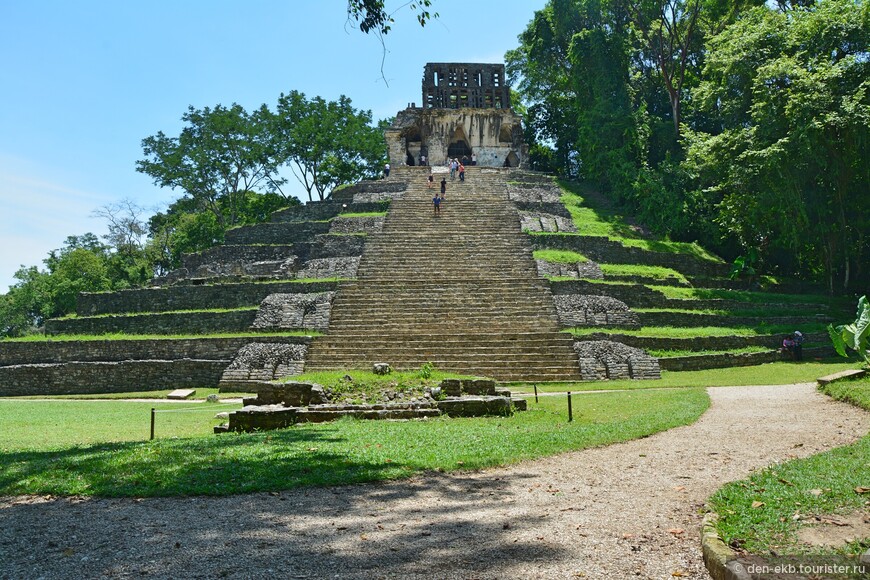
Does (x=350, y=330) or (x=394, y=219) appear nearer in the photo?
(x=350, y=330)

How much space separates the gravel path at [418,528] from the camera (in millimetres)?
4301

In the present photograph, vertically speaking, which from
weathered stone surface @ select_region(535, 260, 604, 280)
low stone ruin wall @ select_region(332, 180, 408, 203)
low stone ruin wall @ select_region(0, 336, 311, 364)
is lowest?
low stone ruin wall @ select_region(0, 336, 311, 364)

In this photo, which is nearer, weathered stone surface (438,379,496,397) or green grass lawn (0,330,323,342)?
weathered stone surface (438,379,496,397)

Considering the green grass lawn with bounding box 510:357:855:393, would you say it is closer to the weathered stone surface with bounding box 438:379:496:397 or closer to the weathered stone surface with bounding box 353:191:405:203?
the weathered stone surface with bounding box 438:379:496:397

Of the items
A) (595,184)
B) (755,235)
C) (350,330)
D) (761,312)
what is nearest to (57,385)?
(350,330)

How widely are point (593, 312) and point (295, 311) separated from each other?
29.9ft

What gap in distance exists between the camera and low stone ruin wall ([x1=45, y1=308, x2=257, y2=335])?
21.6 m

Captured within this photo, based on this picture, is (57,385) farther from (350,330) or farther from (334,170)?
(334,170)

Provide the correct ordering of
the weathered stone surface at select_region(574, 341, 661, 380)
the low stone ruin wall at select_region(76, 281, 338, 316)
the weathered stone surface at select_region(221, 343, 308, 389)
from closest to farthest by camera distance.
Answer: the weathered stone surface at select_region(574, 341, 661, 380) < the weathered stone surface at select_region(221, 343, 308, 389) < the low stone ruin wall at select_region(76, 281, 338, 316)

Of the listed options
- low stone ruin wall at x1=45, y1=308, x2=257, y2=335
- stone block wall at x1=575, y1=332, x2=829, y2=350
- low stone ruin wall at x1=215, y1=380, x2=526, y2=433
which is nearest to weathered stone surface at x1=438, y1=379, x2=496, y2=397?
low stone ruin wall at x1=215, y1=380, x2=526, y2=433

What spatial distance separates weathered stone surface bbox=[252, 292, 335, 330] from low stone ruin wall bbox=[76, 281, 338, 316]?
70 cm

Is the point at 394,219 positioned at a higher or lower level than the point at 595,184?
lower

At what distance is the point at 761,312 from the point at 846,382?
10.4 metres

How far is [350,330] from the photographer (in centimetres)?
2033
